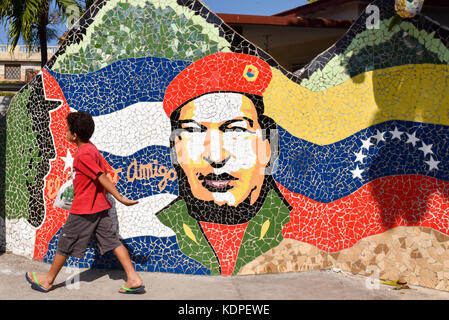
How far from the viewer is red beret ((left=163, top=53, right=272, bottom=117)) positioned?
5230mm

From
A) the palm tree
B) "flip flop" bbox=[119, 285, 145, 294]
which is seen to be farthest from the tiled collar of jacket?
the palm tree

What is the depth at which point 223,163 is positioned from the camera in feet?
17.3

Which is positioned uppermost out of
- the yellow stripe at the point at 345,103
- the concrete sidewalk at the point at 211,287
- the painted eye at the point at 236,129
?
the yellow stripe at the point at 345,103

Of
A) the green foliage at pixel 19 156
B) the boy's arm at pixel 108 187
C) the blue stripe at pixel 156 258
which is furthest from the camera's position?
the green foliage at pixel 19 156

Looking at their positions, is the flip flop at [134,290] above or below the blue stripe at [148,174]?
below

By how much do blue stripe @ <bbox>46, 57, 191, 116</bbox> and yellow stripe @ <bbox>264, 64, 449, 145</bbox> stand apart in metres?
1.18

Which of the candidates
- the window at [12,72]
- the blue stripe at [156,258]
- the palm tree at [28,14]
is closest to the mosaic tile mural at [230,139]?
the blue stripe at [156,258]

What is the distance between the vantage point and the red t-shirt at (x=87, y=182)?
434 cm

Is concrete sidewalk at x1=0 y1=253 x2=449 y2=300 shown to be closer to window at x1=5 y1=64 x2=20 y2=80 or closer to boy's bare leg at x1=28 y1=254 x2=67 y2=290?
boy's bare leg at x1=28 y1=254 x2=67 y2=290

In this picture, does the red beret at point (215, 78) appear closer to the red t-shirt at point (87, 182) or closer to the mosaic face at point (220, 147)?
the mosaic face at point (220, 147)

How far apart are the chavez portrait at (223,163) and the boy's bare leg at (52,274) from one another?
1235 millimetres

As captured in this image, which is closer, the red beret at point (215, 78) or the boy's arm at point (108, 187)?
the boy's arm at point (108, 187)

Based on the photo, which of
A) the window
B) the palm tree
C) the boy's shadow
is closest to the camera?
the boy's shadow

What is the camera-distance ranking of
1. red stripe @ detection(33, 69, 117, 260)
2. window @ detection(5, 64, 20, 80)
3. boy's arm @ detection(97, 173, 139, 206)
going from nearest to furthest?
boy's arm @ detection(97, 173, 139, 206) → red stripe @ detection(33, 69, 117, 260) → window @ detection(5, 64, 20, 80)
